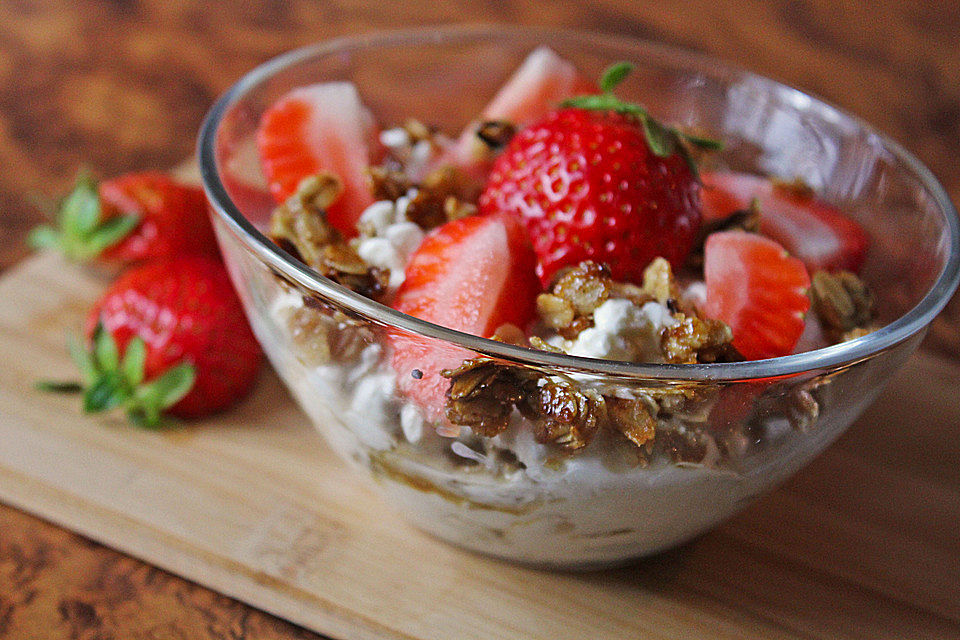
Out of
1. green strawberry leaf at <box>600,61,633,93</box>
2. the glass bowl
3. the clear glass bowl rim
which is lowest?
the glass bowl

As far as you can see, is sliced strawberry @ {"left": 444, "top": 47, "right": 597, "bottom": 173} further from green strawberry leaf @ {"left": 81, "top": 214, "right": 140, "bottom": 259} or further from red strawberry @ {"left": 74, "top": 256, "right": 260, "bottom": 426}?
green strawberry leaf @ {"left": 81, "top": 214, "right": 140, "bottom": 259}

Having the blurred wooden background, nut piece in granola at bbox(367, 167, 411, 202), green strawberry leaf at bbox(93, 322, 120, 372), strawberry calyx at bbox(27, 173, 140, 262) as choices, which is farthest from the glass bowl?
the blurred wooden background

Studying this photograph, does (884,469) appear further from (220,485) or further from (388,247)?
(220,485)

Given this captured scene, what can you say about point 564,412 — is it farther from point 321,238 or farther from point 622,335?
point 321,238

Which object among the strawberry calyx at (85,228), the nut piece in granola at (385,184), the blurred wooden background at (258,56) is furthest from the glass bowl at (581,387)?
the blurred wooden background at (258,56)

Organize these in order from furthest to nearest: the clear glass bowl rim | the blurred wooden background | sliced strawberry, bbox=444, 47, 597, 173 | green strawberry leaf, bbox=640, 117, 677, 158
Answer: the blurred wooden background
sliced strawberry, bbox=444, 47, 597, 173
green strawberry leaf, bbox=640, 117, 677, 158
the clear glass bowl rim

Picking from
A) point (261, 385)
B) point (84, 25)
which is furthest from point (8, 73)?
point (261, 385)

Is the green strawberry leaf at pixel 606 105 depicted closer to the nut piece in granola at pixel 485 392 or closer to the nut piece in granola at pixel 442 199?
the nut piece in granola at pixel 442 199
